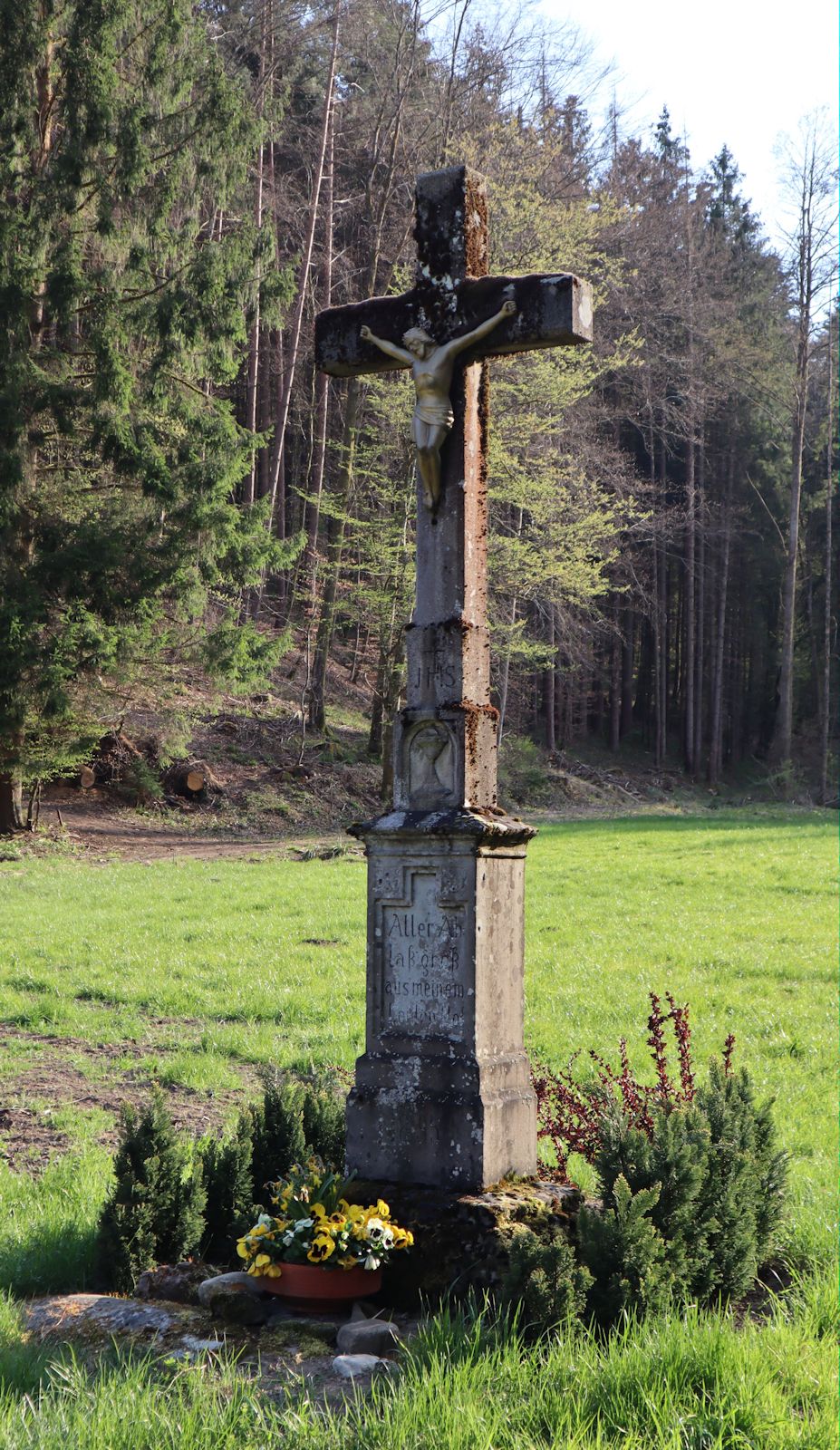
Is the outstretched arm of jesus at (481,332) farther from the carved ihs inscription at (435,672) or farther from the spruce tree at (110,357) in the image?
the spruce tree at (110,357)

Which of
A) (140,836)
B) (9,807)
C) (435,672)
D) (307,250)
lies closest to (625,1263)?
(435,672)

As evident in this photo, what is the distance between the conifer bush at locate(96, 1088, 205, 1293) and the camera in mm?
5008

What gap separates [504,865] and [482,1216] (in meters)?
1.39

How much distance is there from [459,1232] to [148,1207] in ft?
4.10

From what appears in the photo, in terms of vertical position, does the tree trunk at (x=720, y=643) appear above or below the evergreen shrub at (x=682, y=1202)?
above

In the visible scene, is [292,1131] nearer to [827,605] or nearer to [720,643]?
[827,605]

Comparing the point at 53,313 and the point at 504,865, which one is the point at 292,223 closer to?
the point at 53,313

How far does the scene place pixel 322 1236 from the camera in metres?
4.54

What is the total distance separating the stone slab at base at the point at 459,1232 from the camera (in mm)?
4613

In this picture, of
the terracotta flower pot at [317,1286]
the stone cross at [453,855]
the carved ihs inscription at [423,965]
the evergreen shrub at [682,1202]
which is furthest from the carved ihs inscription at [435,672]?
the terracotta flower pot at [317,1286]

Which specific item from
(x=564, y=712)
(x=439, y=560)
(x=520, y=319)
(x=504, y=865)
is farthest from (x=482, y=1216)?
(x=564, y=712)

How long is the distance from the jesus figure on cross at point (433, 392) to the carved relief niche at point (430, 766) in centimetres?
101

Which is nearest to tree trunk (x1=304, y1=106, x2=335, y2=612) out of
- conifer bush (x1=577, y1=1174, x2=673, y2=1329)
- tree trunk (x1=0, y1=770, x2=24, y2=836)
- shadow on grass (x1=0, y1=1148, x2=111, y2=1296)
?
tree trunk (x1=0, y1=770, x2=24, y2=836)

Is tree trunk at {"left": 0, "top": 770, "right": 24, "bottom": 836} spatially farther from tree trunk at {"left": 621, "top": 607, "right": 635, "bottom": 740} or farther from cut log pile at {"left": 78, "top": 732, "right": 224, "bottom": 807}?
tree trunk at {"left": 621, "top": 607, "right": 635, "bottom": 740}
